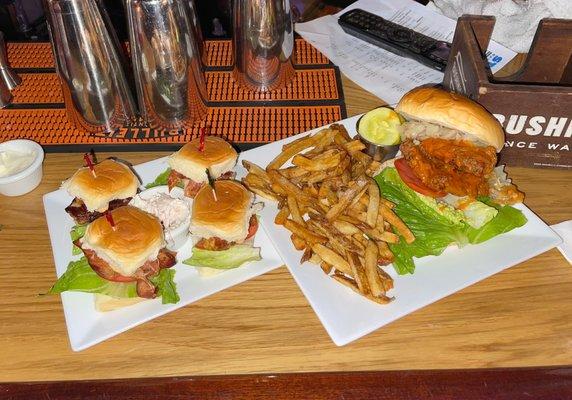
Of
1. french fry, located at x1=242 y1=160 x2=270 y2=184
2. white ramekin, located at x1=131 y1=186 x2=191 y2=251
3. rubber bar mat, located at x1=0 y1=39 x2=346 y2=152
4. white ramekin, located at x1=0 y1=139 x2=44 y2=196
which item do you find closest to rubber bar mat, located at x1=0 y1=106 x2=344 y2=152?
rubber bar mat, located at x1=0 y1=39 x2=346 y2=152

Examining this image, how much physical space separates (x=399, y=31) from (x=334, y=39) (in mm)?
328

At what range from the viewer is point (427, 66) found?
8.16 ft

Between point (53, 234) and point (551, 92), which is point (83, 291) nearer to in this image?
point (53, 234)

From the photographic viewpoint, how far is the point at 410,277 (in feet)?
5.18

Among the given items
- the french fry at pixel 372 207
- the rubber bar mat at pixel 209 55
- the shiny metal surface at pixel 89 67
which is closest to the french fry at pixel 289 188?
the french fry at pixel 372 207

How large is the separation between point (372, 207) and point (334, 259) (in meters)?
0.22

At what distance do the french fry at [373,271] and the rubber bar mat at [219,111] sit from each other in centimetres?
76

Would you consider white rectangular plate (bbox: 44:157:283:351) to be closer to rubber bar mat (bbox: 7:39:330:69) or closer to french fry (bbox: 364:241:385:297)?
french fry (bbox: 364:241:385:297)

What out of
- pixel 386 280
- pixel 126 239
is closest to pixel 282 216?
pixel 386 280

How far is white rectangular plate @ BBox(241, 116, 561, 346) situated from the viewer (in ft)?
4.75

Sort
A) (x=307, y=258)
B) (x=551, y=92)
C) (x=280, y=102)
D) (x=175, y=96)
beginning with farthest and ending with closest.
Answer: (x=280, y=102) → (x=175, y=96) → (x=551, y=92) → (x=307, y=258)

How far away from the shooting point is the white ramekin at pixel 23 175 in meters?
1.82

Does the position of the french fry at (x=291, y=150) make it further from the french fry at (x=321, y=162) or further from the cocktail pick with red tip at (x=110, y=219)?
the cocktail pick with red tip at (x=110, y=219)

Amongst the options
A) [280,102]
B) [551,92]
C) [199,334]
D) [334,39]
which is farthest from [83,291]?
[334,39]
